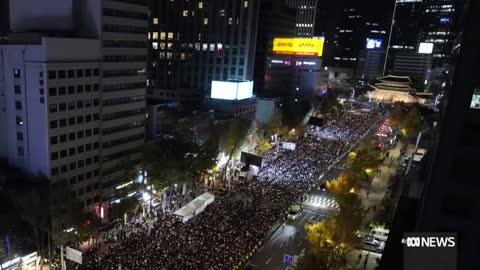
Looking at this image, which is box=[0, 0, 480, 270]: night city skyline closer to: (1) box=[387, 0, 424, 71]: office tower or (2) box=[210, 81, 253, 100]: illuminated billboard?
(2) box=[210, 81, 253, 100]: illuminated billboard

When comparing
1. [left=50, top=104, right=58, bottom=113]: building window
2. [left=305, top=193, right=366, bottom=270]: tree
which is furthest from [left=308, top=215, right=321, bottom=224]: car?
[left=50, top=104, right=58, bottom=113]: building window

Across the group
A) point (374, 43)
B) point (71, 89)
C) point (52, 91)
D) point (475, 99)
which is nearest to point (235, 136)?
point (71, 89)

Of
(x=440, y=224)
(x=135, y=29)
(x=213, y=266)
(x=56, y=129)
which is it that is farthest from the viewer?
(x=135, y=29)

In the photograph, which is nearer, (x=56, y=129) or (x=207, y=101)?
(x=56, y=129)

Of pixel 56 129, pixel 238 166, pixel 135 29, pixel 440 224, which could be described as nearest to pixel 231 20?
pixel 238 166

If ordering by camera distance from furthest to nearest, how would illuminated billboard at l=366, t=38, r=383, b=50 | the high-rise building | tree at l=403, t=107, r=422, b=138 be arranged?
illuminated billboard at l=366, t=38, r=383, b=50 → tree at l=403, t=107, r=422, b=138 → the high-rise building

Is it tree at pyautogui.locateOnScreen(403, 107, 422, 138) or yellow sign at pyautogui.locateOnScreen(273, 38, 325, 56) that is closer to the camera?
tree at pyautogui.locateOnScreen(403, 107, 422, 138)

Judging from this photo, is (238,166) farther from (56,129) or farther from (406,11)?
(406,11)
